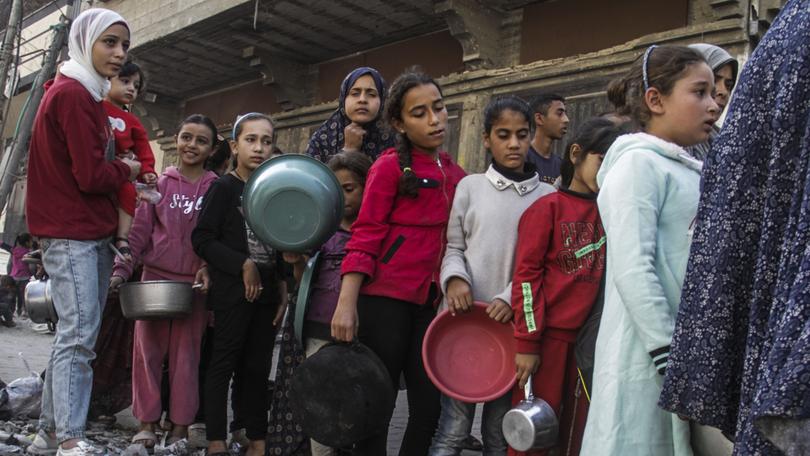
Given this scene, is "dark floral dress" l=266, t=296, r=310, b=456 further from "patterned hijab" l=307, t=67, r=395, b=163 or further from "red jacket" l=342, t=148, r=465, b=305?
"patterned hijab" l=307, t=67, r=395, b=163

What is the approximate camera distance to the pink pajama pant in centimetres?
400

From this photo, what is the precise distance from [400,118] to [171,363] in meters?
1.80

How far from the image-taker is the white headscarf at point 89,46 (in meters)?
3.53

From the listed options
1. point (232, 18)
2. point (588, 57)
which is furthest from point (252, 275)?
point (232, 18)

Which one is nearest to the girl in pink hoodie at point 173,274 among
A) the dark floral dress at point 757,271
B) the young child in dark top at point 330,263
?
the young child in dark top at point 330,263

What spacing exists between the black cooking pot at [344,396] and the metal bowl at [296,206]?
536mm

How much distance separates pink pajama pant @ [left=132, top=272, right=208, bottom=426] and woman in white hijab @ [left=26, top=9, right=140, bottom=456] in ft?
1.81

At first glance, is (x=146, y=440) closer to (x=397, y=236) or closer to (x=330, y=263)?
(x=330, y=263)

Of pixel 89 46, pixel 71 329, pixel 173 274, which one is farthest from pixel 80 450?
pixel 89 46

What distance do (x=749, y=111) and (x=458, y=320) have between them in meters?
1.83

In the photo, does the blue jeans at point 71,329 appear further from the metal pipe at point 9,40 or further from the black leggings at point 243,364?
the metal pipe at point 9,40

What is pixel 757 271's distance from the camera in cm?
126

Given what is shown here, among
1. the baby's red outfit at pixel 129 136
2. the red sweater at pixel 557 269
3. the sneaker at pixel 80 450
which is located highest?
the baby's red outfit at pixel 129 136

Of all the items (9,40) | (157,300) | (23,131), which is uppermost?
(9,40)
